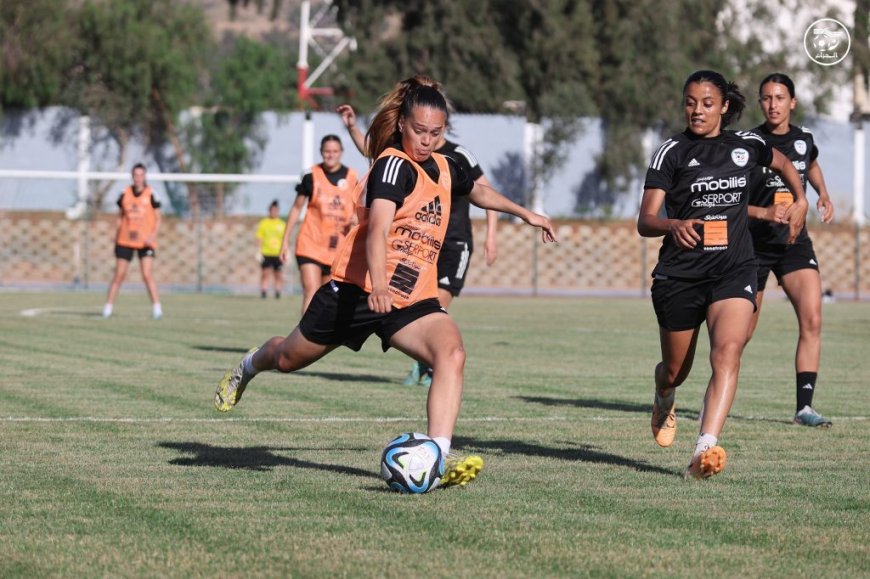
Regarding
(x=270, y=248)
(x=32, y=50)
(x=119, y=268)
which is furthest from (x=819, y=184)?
(x=32, y=50)

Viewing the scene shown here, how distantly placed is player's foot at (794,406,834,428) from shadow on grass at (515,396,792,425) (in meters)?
0.11

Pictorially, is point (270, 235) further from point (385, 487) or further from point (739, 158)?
point (385, 487)

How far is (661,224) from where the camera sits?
8.19m

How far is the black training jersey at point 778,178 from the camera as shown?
1090 cm

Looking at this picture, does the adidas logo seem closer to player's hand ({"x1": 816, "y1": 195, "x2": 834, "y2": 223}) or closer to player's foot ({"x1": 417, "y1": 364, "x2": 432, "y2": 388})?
player's hand ({"x1": 816, "y1": 195, "x2": 834, "y2": 223})

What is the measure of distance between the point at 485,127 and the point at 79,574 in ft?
139

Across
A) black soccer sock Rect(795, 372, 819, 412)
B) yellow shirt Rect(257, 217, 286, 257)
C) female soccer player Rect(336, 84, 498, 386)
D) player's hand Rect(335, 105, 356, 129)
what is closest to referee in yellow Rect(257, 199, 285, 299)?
yellow shirt Rect(257, 217, 286, 257)

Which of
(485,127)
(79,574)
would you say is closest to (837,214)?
(485,127)

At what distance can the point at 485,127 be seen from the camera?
155 feet

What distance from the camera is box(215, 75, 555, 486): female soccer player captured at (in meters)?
7.33

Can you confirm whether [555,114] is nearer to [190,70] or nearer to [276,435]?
[190,70]

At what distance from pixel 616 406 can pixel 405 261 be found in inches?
184

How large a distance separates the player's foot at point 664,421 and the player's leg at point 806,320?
230 centimetres

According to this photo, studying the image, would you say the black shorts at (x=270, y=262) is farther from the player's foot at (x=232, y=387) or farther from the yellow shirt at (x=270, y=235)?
the player's foot at (x=232, y=387)
